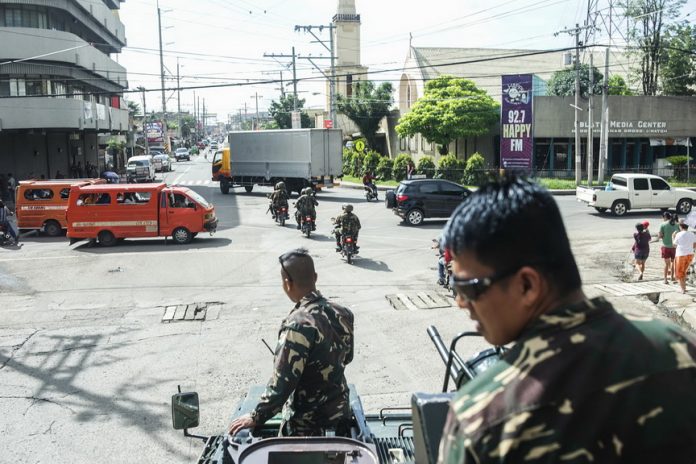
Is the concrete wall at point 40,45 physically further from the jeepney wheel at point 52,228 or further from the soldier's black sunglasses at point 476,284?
the soldier's black sunglasses at point 476,284

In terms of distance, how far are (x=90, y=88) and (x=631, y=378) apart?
5041 centimetres

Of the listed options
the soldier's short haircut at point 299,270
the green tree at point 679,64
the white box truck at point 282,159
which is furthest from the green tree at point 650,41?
the soldier's short haircut at point 299,270

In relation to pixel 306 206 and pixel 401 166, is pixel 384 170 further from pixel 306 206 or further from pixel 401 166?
pixel 306 206

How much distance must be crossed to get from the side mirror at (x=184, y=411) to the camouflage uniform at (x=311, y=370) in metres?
0.36

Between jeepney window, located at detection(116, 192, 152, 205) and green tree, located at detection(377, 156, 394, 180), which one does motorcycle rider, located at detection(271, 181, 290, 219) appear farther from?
green tree, located at detection(377, 156, 394, 180)

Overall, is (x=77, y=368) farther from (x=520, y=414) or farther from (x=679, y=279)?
(x=679, y=279)

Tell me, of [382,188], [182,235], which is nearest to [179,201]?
[182,235]

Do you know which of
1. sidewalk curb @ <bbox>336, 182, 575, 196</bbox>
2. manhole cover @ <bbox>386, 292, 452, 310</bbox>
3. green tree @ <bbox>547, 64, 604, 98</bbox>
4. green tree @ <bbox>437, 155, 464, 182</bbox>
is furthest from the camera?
green tree @ <bbox>547, 64, 604, 98</bbox>

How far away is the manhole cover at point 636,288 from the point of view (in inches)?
551

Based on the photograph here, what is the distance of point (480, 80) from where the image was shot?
5719cm

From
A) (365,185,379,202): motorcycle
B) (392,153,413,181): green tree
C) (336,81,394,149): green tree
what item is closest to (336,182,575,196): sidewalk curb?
(392,153,413,181): green tree

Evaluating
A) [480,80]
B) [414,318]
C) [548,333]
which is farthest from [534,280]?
[480,80]

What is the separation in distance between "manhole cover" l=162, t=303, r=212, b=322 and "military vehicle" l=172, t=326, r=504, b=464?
8011 mm

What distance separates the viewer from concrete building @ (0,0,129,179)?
35625 millimetres
